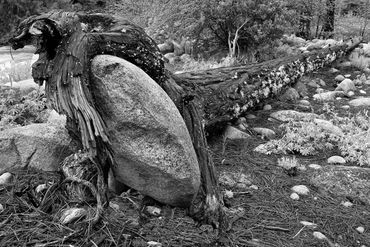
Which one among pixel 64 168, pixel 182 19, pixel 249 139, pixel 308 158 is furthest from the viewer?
pixel 182 19

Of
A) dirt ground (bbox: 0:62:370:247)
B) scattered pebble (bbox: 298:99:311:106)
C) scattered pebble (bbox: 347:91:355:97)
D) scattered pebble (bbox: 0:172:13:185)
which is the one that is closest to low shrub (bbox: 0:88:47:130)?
scattered pebble (bbox: 0:172:13:185)

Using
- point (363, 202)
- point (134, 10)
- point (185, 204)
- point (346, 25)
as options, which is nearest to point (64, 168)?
point (185, 204)

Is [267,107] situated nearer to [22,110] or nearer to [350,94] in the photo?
[350,94]

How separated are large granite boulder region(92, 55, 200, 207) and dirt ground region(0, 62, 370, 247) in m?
0.23

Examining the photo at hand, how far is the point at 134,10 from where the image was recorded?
12.4 metres

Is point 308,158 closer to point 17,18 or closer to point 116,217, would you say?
point 116,217

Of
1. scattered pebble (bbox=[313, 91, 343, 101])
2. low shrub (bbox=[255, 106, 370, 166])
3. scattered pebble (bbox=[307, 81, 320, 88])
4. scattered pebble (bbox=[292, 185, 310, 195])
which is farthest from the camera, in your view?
scattered pebble (bbox=[307, 81, 320, 88])

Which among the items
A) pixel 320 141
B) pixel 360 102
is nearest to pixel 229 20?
pixel 360 102

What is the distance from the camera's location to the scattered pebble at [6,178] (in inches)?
125

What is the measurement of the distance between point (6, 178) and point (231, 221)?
5.79 feet

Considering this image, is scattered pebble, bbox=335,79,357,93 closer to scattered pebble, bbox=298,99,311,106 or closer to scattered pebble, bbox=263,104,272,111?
scattered pebble, bbox=298,99,311,106

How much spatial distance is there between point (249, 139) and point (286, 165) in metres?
0.74

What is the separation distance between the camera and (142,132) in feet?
9.36

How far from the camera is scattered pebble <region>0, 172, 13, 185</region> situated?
319 centimetres
